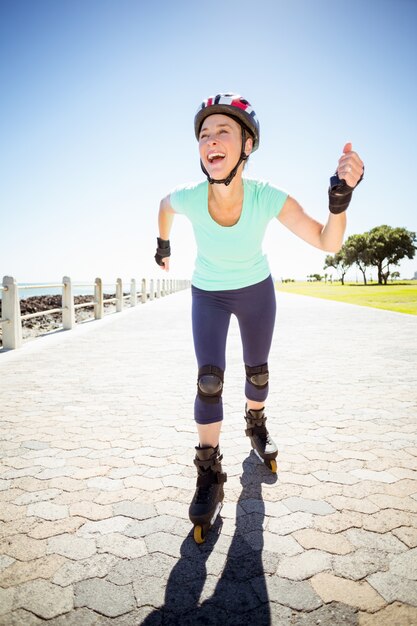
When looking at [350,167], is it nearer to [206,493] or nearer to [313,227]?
[313,227]

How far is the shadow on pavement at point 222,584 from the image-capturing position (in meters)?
1.47

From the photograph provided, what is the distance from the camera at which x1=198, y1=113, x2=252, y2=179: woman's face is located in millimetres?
2328

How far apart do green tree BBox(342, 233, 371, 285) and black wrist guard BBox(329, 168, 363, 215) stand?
69.3 m

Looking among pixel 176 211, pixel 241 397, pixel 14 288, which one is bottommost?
pixel 241 397

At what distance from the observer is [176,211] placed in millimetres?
2787

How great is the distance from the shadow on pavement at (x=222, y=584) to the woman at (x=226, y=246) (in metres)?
0.27

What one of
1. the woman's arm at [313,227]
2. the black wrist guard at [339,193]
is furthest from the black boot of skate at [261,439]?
the black wrist guard at [339,193]

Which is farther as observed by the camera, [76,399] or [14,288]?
[14,288]

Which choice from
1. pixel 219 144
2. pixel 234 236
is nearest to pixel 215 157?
pixel 219 144

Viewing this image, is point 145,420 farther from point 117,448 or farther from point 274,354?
point 274,354

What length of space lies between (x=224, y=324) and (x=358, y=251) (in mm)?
71664

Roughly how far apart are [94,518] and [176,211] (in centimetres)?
219

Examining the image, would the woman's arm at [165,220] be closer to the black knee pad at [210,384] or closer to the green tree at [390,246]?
the black knee pad at [210,384]

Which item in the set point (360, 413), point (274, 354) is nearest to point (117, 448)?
point (360, 413)
